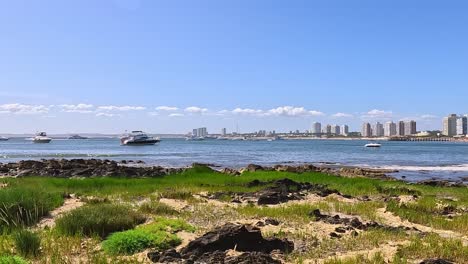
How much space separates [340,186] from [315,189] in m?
3.41

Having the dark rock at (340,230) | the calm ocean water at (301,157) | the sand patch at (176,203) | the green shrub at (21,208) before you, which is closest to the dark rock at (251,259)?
the dark rock at (340,230)

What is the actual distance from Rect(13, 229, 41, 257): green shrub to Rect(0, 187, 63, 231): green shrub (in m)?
2.55

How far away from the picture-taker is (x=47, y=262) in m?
9.24

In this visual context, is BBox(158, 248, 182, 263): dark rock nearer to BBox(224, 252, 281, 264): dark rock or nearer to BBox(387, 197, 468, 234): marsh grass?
BBox(224, 252, 281, 264): dark rock

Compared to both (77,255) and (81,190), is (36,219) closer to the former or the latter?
(77,255)

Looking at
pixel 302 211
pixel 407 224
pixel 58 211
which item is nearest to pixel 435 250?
pixel 407 224

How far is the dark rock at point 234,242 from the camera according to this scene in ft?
33.6

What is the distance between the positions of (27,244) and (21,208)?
442cm

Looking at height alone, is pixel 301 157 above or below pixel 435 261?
below

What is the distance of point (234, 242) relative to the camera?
10461 mm

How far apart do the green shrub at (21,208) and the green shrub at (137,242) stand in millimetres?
3838

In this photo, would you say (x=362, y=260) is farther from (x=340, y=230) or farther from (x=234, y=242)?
(x=340, y=230)

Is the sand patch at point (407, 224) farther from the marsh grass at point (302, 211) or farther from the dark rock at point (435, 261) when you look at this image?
the dark rock at point (435, 261)

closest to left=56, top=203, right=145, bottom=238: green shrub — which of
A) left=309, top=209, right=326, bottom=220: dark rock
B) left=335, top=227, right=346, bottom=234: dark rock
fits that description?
left=335, top=227, right=346, bottom=234: dark rock
